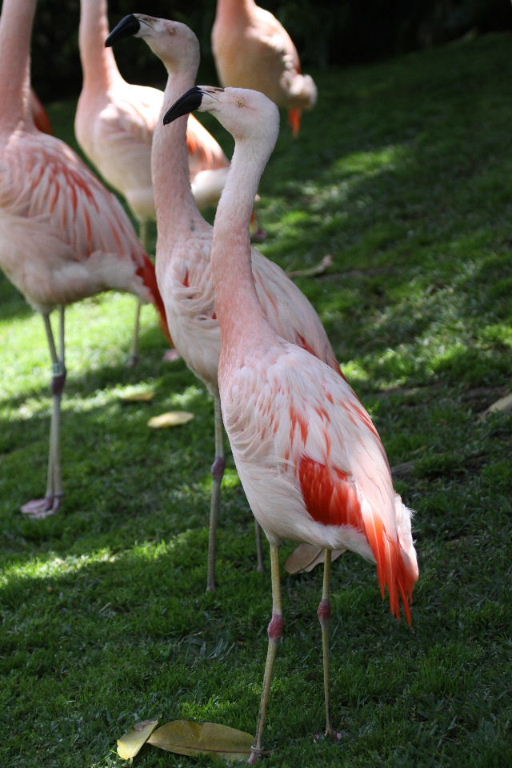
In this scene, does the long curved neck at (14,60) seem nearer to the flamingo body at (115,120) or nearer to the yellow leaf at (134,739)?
the flamingo body at (115,120)

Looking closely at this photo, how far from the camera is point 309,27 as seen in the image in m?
13.7

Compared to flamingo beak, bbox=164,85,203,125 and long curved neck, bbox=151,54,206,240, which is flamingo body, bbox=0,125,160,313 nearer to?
long curved neck, bbox=151,54,206,240

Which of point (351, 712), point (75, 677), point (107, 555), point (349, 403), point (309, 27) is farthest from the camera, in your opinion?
point (309, 27)

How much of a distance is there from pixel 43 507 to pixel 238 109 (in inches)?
105

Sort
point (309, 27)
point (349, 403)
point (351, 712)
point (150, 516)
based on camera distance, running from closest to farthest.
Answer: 1. point (349, 403)
2. point (351, 712)
3. point (150, 516)
4. point (309, 27)

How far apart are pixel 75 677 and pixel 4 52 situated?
3.20m

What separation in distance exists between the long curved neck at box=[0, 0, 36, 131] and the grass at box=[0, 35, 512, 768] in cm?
189

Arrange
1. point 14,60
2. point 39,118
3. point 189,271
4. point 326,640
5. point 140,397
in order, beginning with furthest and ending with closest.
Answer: point 140,397 → point 39,118 → point 14,60 → point 189,271 → point 326,640

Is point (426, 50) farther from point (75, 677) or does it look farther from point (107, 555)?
point (75, 677)

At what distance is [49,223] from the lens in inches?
187

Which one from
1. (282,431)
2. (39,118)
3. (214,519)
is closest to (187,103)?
(282,431)

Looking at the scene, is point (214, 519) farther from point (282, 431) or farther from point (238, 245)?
point (238, 245)

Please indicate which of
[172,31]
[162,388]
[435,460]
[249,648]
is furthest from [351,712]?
[162,388]

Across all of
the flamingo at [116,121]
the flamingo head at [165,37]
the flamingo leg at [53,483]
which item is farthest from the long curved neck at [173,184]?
the flamingo at [116,121]
